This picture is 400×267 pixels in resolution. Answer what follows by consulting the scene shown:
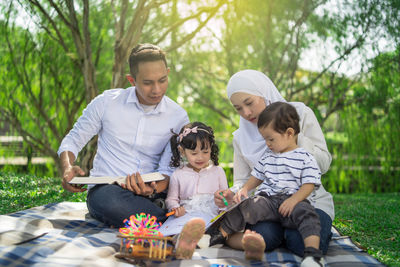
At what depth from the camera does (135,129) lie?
3543 millimetres

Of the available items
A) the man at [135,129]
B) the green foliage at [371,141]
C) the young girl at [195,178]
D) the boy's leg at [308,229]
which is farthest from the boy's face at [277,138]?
the green foliage at [371,141]

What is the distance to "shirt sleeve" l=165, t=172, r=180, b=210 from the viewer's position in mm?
Answer: 3166

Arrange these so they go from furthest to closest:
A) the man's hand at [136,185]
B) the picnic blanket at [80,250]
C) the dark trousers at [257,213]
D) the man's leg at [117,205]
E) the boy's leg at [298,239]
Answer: the man's leg at [117,205], the man's hand at [136,185], the dark trousers at [257,213], the boy's leg at [298,239], the picnic blanket at [80,250]

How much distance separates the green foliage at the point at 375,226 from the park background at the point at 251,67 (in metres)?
1.57

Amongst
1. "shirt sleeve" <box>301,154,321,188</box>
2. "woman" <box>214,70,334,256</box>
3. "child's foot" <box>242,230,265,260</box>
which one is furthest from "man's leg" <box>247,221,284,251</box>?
"shirt sleeve" <box>301,154,321,188</box>

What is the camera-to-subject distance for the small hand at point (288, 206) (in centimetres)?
265

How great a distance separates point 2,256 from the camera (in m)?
2.10

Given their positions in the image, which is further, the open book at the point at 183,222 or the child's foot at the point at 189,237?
the open book at the point at 183,222

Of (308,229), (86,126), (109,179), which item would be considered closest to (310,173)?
(308,229)

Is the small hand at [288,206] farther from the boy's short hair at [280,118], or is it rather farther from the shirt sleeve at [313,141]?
the shirt sleeve at [313,141]

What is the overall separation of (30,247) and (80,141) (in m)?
1.33

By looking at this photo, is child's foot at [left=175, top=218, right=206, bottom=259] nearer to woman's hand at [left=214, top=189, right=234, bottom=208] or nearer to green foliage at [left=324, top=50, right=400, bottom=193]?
woman's hand at [left=214, top=189, right=234, bottom=208]

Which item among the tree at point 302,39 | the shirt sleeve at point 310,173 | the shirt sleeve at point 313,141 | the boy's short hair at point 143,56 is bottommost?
the shirt sleeve at point 310,173

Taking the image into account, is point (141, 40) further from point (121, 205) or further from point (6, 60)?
point (121, 205)
